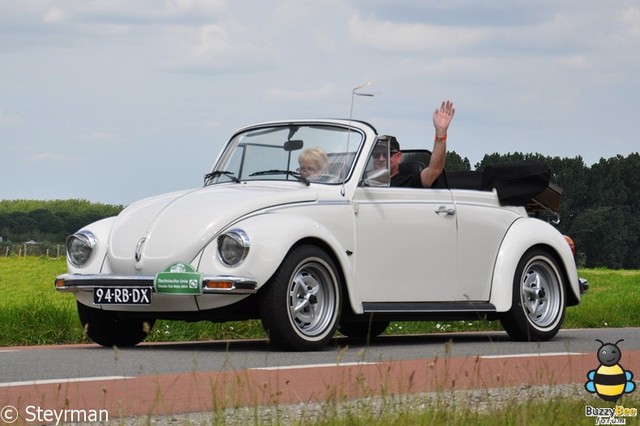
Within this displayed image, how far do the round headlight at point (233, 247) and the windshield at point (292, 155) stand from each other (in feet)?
4.75

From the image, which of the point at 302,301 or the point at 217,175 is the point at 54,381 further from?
the point at 217,175

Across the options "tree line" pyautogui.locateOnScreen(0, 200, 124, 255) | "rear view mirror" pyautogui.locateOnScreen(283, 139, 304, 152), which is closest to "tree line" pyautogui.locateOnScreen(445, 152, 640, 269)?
"tree line" pyautogui.locateOnScreen(0, 200, 124, 255)

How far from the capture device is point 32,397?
645 cm

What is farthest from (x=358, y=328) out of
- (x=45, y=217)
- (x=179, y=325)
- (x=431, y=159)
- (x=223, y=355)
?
(x=45, y=217)

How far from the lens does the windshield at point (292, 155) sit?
1116 cm

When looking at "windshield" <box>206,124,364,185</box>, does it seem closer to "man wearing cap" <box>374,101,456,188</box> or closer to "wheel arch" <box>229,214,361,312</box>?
"man wearing cap" <box>374,101,456,188</box>

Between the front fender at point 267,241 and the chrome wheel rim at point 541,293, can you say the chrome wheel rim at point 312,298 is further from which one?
the chrome wheel rim at point 541,293

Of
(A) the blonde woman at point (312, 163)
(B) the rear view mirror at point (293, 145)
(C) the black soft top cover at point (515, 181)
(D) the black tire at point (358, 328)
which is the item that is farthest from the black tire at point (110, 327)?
(C) the black soft top cover at point (515, 181)

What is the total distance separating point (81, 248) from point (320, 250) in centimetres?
210

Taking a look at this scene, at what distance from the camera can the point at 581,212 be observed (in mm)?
116375

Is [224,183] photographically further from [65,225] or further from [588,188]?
[588,188]

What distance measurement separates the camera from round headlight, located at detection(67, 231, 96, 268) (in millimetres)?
10570

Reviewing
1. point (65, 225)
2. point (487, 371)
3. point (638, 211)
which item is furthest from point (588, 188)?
point (487, 371)

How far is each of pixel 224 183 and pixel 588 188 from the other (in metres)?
110
